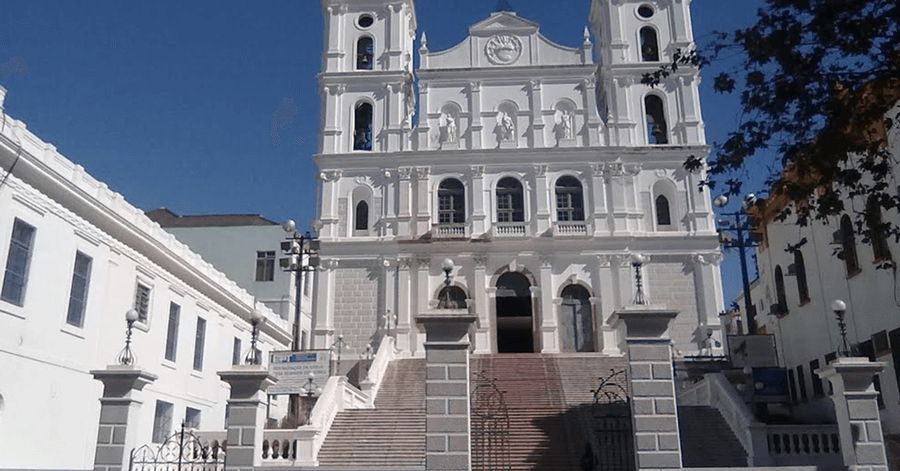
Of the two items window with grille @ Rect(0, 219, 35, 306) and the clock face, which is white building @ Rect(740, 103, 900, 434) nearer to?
the clock face

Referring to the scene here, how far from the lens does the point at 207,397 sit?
2845 centimetres

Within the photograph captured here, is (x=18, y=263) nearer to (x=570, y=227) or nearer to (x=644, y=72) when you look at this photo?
(x=570, y=227)

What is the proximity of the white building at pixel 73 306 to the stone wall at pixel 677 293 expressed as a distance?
17.6 m

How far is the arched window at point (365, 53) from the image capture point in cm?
3472

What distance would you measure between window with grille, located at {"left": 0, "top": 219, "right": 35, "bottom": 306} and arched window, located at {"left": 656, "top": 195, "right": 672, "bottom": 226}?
2332cm

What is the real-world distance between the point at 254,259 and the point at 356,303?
1219 cm

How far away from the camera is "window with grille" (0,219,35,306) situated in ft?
58.0

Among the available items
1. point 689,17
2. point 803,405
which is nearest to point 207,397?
point 803,405

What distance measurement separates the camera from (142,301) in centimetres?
Result: 2411

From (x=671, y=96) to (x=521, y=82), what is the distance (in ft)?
21.5

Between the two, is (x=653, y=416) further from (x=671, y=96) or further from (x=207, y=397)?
(x=671, y=96)

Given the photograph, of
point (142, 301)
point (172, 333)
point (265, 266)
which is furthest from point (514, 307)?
point (265, 266)

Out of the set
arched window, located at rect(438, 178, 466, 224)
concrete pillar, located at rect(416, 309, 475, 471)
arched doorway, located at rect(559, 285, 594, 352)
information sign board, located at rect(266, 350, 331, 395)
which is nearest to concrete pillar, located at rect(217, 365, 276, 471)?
concrete pillar, located at rect(416, 309, 475, 471)

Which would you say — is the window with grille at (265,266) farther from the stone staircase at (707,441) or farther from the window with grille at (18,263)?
the stone staircase at (707,441)
